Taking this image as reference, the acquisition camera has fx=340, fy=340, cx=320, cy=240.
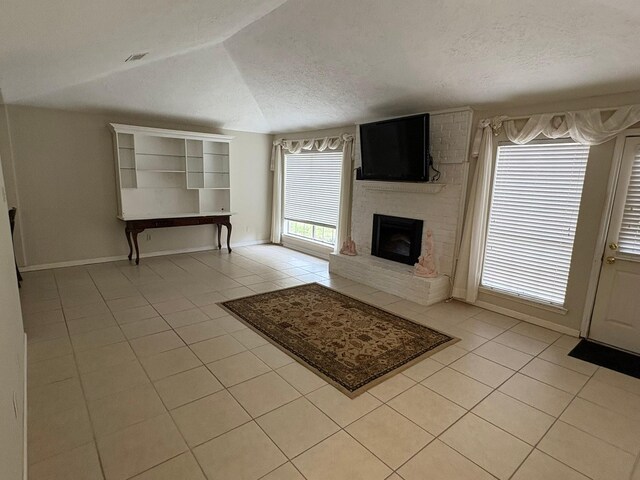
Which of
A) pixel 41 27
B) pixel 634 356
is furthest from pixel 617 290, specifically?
pixel 41 27

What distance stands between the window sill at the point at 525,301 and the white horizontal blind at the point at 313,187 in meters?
2.78

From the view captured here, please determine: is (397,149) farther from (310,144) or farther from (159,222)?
(159,222)

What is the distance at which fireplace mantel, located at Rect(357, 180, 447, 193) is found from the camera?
4.45 meters

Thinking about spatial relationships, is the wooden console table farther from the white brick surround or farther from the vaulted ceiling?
the white brick surround

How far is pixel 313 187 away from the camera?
6.63 meters

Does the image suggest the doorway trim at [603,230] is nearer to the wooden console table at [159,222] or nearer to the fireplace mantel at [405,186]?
the fireplace mantel at [405,186]

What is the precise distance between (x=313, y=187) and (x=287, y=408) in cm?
483

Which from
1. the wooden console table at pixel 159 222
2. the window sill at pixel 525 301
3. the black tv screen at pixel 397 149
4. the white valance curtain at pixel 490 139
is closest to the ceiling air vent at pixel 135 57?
the wooden console table at pixel 159 222

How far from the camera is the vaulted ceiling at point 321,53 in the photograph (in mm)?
2311

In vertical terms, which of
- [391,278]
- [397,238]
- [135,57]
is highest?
[135,57]

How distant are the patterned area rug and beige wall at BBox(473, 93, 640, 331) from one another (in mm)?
1336

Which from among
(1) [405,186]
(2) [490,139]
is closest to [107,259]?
(1) [405,186]

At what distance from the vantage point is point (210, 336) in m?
3.27

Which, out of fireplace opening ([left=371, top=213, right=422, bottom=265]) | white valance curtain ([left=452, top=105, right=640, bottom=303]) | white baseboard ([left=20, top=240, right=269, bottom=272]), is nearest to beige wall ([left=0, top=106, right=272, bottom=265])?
white baseboard ([left=20, top=240, right=269, bottom=272])
